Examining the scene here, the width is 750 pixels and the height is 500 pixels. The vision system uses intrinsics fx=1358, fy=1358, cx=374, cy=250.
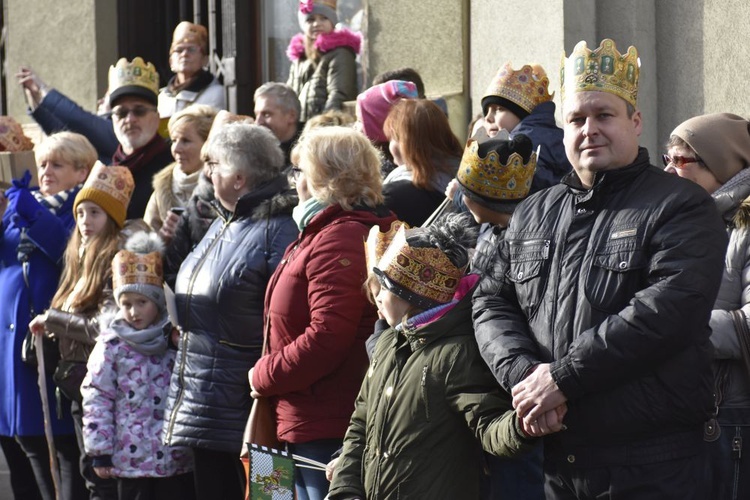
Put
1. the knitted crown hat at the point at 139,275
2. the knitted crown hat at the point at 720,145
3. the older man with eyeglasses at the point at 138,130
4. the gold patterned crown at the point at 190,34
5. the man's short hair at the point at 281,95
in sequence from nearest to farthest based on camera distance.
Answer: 1. the knitted crown hat at the point at 720,145
2. the knitted crown hat at the point at 139,275
3. the man's short hair at the point at 281,95
4. the older man with eyeglasses at the point at 138,130
5. the gold patterned crown at the point at 190,34

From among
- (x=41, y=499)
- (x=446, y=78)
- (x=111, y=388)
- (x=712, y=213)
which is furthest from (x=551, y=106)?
(x=41, y=499)

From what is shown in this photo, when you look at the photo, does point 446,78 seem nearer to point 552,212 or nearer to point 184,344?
point 184,344

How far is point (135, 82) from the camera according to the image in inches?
331

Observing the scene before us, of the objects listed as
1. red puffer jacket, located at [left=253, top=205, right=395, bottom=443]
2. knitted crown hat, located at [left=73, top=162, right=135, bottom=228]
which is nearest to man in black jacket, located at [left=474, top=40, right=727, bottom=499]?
red puffer jacket, located at [left=253, top=205, right=395, bottom=443]

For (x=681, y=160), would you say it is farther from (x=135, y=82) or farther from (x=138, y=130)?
(x=135, y=82)

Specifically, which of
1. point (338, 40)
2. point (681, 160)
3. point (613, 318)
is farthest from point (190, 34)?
point (613, 318)

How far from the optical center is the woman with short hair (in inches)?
235

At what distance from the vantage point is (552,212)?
4.17 m

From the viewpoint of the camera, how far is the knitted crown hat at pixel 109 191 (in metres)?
7.11

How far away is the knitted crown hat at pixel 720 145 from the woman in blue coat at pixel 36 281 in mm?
3716

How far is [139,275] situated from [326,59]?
2.76 meters

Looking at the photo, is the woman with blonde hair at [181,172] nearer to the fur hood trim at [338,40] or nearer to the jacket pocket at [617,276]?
the fur hood trim at [338,40]

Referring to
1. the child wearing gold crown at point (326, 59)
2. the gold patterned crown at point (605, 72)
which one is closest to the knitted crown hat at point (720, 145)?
the gold patterned crown at point (605, 72)

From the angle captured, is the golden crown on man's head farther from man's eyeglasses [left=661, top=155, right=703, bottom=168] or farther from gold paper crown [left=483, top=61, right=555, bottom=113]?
man's eyeglasses [left=661, top=155, right=703, bottom=168]
